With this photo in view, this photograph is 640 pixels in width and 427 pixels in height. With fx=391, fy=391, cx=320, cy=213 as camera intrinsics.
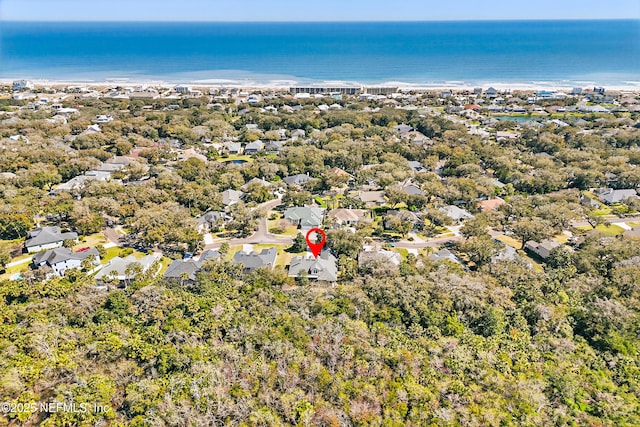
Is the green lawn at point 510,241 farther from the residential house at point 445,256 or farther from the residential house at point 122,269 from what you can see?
the residential house at point 122,269

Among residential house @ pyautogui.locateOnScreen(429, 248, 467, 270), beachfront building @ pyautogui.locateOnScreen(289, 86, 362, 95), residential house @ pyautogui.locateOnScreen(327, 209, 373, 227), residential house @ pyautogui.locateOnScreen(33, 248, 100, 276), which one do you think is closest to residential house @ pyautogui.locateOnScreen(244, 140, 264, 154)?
residential house @ pyautogui.locateOnScreen(327, 209, 373, 227)

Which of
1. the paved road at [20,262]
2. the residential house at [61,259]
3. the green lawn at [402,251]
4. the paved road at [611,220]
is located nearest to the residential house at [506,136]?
the paved road at [611,220]

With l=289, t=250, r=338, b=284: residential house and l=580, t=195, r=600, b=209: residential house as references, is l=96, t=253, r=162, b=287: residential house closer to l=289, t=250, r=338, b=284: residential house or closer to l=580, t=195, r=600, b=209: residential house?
l=289, t=250, r=338, b=284: residential house

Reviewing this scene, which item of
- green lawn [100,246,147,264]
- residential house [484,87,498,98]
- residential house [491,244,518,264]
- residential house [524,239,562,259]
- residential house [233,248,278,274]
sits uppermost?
residential house [484,87,498,98]

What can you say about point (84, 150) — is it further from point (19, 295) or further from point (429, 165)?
point (429, 165)

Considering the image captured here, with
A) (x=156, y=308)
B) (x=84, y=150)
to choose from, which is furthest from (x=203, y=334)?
(x=84, y=150)

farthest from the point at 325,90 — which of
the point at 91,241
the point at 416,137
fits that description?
the point at 91,241
